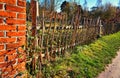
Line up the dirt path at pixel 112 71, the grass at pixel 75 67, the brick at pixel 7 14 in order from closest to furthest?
the brick at pixel 7 14
the grass at pixel 75 67
the dirt path at pixel 112 71

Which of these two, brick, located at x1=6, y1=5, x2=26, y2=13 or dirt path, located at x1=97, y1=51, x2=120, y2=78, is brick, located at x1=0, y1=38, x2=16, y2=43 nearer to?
brick, located at x1=6, y1=5, x2=26, y2=13

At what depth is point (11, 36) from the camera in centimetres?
310

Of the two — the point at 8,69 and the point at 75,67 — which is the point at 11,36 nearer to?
the point at 8,69

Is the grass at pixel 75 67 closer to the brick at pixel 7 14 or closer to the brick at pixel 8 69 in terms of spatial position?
the brick at pixel 8 69

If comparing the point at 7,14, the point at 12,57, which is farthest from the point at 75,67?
the point at 7,14

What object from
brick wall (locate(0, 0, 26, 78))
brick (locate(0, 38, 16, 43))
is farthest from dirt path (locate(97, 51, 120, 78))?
brick (locate(0, 38, 16, 43))

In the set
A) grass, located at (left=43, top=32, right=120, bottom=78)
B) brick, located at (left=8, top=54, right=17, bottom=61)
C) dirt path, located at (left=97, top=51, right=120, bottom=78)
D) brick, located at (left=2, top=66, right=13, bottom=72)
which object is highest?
brick, located at (left=8, top=54, right=17, bottom=61)

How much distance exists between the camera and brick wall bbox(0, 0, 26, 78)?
2.93 m

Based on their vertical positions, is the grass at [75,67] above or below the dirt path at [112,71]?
above

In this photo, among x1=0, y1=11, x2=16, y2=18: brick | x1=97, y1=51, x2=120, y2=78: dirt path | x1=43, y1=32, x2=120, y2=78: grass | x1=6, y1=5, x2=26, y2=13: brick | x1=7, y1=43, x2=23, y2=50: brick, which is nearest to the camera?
x1=0, y1=11, x2=16, y2=18: brick

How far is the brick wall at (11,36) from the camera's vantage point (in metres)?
2.93

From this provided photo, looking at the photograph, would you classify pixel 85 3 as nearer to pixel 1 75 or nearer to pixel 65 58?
pixel 65 58

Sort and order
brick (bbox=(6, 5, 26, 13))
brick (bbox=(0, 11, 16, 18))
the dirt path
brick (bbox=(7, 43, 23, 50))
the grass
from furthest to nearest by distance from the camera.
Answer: the dirt path, the grass, brick (bbox=(7, 43, 23, 50)), brick (bbox=(6, 5, 26, 13)), brick (bbox=(0, 11, 16, 18))

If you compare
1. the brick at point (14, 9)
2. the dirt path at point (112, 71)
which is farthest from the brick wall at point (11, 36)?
the dirt path at point (112, 71)
